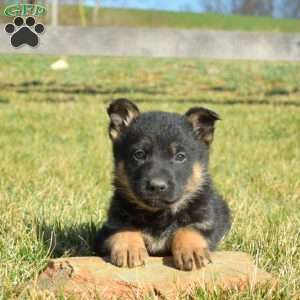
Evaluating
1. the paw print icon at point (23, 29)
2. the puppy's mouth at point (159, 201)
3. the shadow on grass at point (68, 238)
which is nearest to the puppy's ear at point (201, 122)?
the puppy's mouth at point (159, 201)

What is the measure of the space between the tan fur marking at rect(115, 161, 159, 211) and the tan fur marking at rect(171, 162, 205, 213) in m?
0.12

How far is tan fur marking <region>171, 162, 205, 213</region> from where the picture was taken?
3.87 metres

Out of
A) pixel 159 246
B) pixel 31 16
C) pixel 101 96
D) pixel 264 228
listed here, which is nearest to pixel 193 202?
pixel 159 246

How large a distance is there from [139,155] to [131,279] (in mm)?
776

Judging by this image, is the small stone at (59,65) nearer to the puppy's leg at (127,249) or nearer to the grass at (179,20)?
the puppy's leg at (127,249)

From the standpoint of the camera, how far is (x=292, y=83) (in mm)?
18219

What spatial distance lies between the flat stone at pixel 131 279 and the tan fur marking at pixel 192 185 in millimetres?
492

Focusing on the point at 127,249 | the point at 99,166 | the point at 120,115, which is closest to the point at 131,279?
the point at 127,249

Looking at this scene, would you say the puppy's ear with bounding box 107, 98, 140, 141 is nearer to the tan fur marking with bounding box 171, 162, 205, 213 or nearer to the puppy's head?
the puppy's head

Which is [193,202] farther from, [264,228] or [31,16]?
[31,16]

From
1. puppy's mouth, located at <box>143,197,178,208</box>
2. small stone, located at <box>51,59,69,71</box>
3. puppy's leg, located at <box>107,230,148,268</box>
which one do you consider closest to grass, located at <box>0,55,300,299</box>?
puppy's leg, located at <box>107,230,148,268</box>

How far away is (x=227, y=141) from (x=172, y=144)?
200 inches

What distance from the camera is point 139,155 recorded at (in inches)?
152

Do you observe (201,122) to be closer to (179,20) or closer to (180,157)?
(180,157)
